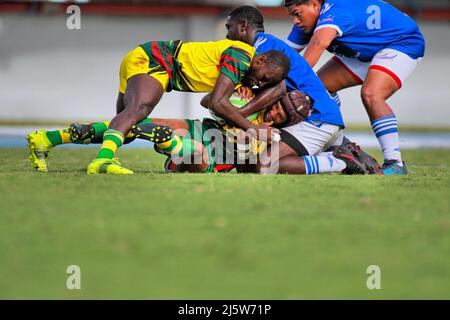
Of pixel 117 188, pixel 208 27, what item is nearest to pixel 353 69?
pixel 117 188

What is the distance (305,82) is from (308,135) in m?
0.48

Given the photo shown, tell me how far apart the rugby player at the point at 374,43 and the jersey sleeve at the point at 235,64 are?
914 mm

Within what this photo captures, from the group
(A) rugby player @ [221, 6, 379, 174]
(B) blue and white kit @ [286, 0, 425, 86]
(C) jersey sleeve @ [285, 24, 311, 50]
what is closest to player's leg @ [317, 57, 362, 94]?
(B) blue and white kit @ [286, 0, 425, 86]

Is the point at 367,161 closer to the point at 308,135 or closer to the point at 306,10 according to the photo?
the point at 308,135

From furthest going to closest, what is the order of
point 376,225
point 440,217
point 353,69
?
point 353,69
point 440,217
point 376,225

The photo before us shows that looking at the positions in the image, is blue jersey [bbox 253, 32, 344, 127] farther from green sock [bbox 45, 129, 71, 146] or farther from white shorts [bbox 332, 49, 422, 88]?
green sock [bbox 45, 129, 71, 146]

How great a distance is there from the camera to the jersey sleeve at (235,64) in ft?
23.8

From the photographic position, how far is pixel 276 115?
7.69 meters

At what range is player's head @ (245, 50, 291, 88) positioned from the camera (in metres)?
7.38

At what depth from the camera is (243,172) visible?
315 inches

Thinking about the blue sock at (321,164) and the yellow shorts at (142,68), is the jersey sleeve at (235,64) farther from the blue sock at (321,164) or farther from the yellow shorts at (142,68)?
the blue sock at (321,164)

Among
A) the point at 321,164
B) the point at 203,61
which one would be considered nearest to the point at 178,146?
the point at 203,61
